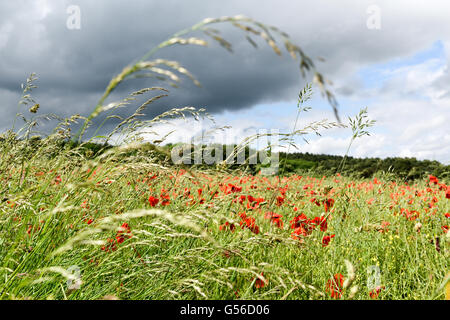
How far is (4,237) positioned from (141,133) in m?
0.92

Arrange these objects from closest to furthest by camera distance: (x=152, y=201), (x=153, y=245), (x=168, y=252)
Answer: (x=153, y=245)
(x=168, y=252)
(x=152, y=201)

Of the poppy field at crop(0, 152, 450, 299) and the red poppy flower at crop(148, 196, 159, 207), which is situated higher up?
the red poppy flower at crop(148, 196, 159, 207)

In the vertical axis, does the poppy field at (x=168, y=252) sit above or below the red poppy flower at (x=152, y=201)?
below

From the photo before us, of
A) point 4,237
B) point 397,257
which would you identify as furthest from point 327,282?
point 4,237

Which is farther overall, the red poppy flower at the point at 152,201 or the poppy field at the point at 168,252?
the red poppy flower at the point at 152,201

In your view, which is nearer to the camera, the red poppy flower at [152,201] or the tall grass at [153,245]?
the tall grass at [153,245]

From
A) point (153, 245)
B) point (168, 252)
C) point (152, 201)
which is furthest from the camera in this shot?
point (152, 201)

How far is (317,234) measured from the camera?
2.46 metres

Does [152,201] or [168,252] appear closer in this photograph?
[168,252]

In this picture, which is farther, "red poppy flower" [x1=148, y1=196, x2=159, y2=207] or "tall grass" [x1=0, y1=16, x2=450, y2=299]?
"red poppy flower" [x1=148, y1=196, x2=159, y2=207]

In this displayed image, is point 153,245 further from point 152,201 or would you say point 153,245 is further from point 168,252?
point 152,201

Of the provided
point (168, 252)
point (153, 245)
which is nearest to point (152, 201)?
point (168, 252)
